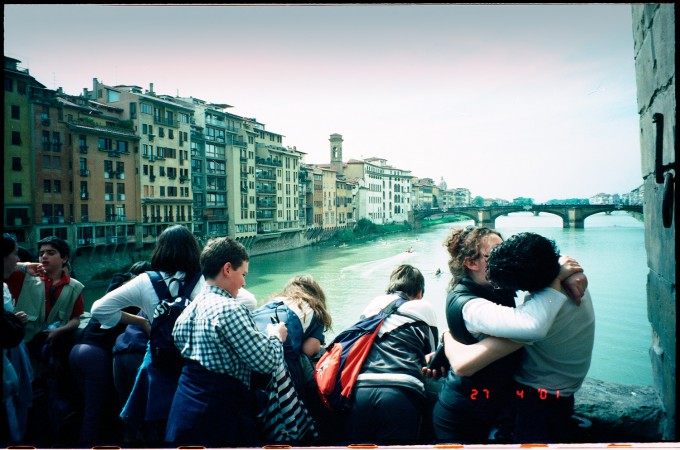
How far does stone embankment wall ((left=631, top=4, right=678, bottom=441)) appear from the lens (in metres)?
1.38

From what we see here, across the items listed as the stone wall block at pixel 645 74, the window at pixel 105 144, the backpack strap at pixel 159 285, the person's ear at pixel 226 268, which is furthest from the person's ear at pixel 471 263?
the window at pixel 105 144

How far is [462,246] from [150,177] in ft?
10.5

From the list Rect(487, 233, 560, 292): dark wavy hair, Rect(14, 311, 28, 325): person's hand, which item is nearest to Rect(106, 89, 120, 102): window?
Rect(14, 311, 28, 325): person's hand

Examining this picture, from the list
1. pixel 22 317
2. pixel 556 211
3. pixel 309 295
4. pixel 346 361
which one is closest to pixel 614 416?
pixel 346 361

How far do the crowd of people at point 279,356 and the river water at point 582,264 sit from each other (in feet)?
2.99

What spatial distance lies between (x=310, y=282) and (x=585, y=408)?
1051 millimetres

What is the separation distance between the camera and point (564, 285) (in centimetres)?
117

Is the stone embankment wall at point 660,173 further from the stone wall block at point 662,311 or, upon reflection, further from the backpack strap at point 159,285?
the backpack strap at point 159,285

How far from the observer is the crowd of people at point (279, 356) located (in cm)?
120

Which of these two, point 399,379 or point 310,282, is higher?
point 310,282

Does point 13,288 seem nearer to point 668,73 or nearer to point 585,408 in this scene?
Result: point 585,408

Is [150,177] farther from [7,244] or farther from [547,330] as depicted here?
[547,330]

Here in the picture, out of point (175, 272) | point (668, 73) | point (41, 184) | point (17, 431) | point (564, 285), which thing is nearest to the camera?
point (564, 285)

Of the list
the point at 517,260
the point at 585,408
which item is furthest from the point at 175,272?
the point at 585,408
